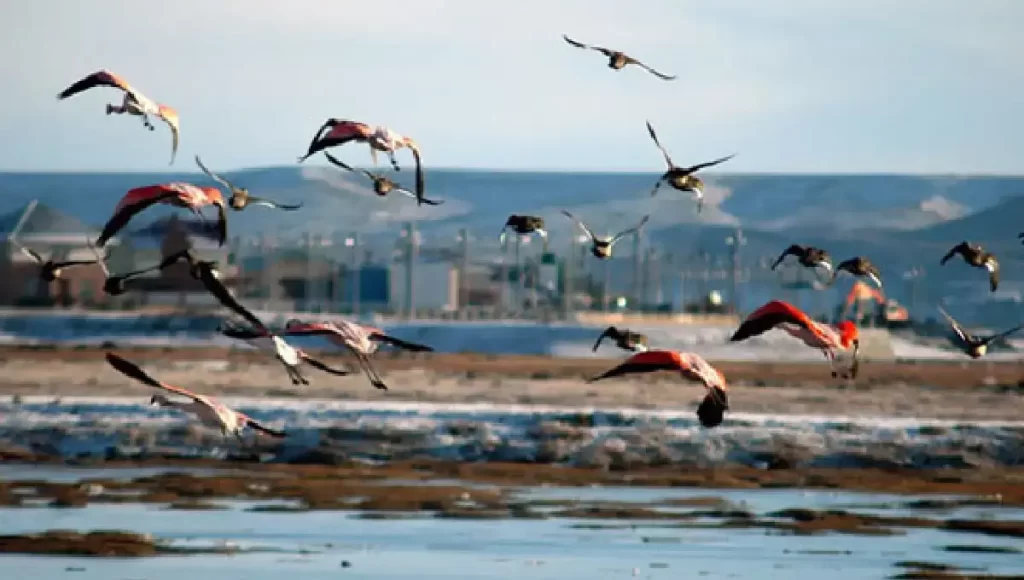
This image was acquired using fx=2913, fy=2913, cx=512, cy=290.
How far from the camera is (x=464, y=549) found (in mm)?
29625

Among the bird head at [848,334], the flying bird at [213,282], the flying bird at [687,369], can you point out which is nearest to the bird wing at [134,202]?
the flying bird at [213,282]

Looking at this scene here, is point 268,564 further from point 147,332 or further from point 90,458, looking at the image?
point 147,332

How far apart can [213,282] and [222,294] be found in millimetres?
216

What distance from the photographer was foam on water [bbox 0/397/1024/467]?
39.8m

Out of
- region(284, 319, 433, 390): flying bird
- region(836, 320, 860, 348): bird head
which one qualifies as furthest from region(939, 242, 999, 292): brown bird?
region(284, 319, 433, 390): flying bird

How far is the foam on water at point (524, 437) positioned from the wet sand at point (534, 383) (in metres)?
5.83

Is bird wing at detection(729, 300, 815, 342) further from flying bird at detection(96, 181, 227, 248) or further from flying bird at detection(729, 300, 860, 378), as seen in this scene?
flying bird at detection(96, 181, 227, 248)

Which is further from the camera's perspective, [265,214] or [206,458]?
[265,214]

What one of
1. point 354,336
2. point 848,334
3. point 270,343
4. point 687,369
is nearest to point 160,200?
point 270,343

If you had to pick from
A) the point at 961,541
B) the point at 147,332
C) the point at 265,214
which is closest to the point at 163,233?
the point at 147,332

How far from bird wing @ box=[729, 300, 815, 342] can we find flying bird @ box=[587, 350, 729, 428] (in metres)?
0.72

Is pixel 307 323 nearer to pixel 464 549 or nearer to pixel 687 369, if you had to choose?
pixel 687 369

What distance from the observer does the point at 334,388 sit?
52.9 meters

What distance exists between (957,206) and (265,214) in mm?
45756
